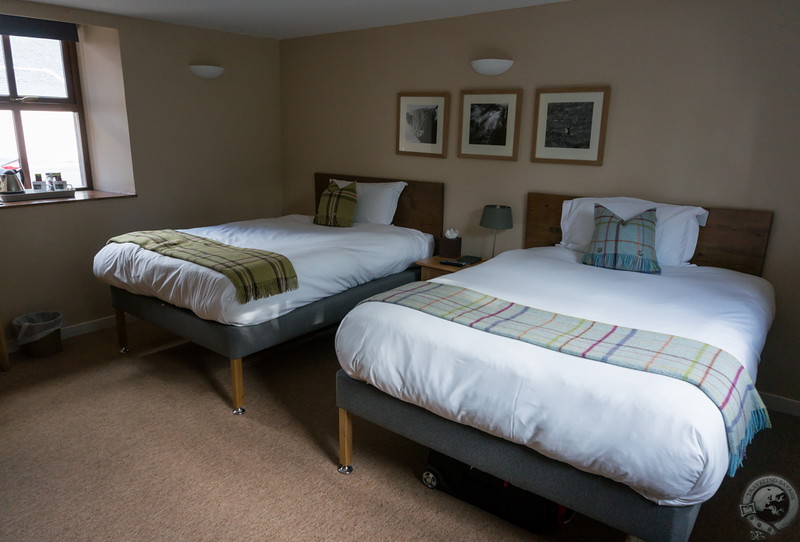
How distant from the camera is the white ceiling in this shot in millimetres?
3488

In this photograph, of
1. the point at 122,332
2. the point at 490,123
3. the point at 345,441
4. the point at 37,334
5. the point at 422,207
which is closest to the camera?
the point at 345,441

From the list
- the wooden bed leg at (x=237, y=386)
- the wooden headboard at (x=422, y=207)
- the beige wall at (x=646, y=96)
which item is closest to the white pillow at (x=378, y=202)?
the wooden headboard at (x=422, y=207)

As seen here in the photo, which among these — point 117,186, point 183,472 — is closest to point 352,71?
point 117,186

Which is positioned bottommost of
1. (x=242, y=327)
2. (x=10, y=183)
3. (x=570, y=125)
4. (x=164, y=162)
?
(x=242, y=327)

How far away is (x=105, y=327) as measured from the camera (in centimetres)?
415

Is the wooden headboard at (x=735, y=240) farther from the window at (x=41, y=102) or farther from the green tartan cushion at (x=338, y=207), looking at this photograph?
the window at (x=41, y=102)

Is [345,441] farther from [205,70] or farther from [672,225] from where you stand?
[205,70]

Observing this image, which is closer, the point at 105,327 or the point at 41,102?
the point at 41,102

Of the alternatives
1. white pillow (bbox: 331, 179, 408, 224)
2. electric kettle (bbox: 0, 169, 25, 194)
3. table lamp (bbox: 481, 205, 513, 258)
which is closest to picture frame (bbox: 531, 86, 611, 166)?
table lamp (bbox: 481, 205, 513, 258)

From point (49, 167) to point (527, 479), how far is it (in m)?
4.22

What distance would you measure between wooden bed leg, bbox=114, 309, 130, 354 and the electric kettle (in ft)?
3.75

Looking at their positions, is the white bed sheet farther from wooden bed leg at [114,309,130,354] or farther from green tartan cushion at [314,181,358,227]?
wooden bed leg at [114,309,130,354]

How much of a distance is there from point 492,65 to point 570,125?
2.29ft

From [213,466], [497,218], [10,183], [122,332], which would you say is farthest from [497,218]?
[10,183]
